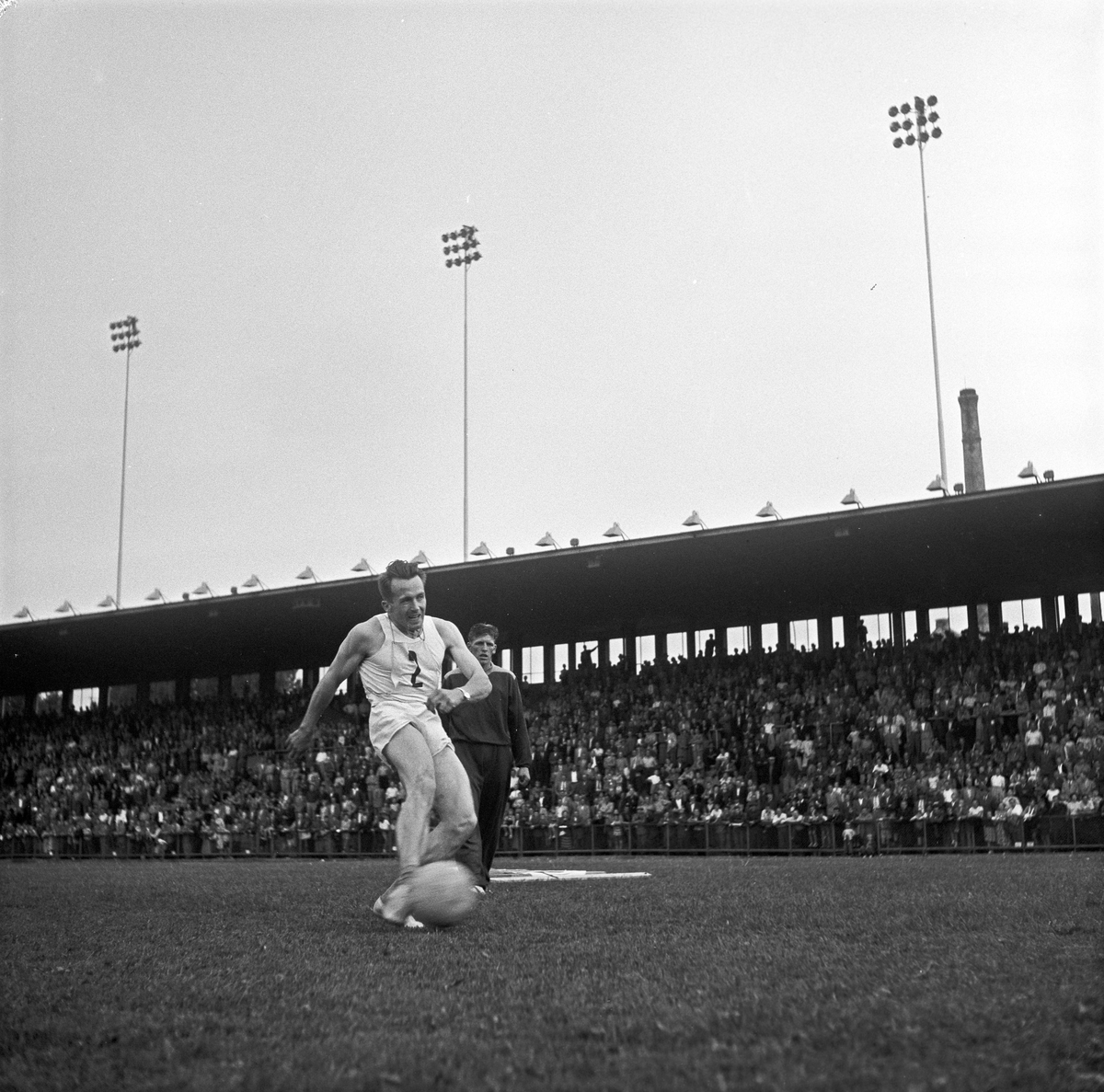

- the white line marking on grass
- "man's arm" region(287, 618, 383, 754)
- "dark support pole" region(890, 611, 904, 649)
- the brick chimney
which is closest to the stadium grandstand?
"dark support pole" region(890, 611, 904, 649)

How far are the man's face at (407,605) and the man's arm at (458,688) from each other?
0.14 m

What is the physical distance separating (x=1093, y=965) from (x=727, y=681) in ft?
90.4

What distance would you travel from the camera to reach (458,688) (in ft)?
26.0

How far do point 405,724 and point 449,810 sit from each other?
1.86ft

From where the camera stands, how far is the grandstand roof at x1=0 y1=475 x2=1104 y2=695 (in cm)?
2894

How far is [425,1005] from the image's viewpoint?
4430mm

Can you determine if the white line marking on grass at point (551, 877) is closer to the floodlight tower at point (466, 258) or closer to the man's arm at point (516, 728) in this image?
the man's arm at point (516, 728)

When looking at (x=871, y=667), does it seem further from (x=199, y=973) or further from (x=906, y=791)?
(x=199, y=973)

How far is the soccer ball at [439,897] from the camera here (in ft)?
23.3

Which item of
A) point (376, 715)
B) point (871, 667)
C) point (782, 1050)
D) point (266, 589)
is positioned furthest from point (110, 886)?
point (266, 589)

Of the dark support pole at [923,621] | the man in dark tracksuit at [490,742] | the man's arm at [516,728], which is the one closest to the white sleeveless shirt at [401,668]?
the man in dark tracksuit at [490,742]

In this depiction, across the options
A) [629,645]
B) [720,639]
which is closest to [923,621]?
[720,639]

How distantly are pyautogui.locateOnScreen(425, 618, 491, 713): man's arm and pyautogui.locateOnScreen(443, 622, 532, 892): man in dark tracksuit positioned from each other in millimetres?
2263

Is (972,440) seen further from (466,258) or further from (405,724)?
(405,724)
